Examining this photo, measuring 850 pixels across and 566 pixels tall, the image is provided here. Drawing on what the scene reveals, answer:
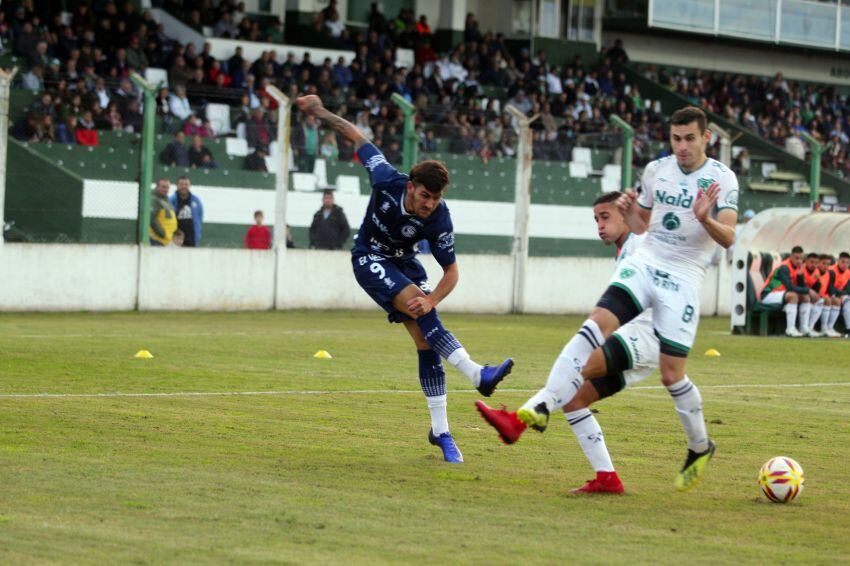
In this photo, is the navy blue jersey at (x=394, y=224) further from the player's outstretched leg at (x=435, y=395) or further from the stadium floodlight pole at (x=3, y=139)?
the stadium floodlight pole at (x=3, y=139)

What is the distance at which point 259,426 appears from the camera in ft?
34.5

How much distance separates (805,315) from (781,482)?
59.0 feet

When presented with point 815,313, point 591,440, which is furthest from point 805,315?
point 591,440

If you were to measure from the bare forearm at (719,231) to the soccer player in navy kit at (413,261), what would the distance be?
1619 mm

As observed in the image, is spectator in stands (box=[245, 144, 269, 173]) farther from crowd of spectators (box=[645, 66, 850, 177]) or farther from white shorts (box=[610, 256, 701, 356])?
crowd of spectators (box=[645, 66, 850, 177])

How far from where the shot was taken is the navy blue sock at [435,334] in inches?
359

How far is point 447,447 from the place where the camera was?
9164 millimetres

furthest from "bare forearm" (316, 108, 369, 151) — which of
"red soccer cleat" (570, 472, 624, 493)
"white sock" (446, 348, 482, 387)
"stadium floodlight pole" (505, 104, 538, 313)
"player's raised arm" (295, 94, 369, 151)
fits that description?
"stadium floodlight pole" (505, 104, 538, 313)

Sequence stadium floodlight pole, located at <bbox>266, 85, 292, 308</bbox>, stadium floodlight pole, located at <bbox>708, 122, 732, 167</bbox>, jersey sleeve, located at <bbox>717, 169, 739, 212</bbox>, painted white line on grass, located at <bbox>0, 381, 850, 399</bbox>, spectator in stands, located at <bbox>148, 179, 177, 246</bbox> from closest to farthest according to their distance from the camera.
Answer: jersey sleeve, located at <bbox>717, 169, 739, 212</bbox>
painted white line on grass, located at <bbox>0, 381, 850, 399</bbox>
spectator in stands, located at <bbox>148, 179, 177, 246</bbox>
stadium floodlight pole, located at <bbox>266, 85, 292, 308</bbox>
stadium floodlight pole, located at <bbox>708, 122, 732, 167</bbox>

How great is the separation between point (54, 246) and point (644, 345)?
54.7 ft

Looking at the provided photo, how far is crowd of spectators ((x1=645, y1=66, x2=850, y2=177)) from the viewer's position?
154 ft

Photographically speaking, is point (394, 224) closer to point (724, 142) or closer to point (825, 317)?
point (825, 317)

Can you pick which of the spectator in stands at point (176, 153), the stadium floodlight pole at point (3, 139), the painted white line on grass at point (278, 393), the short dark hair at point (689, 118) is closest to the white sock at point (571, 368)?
the short dark hair at point (689, 118)

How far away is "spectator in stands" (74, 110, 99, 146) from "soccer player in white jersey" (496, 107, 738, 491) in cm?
1672
